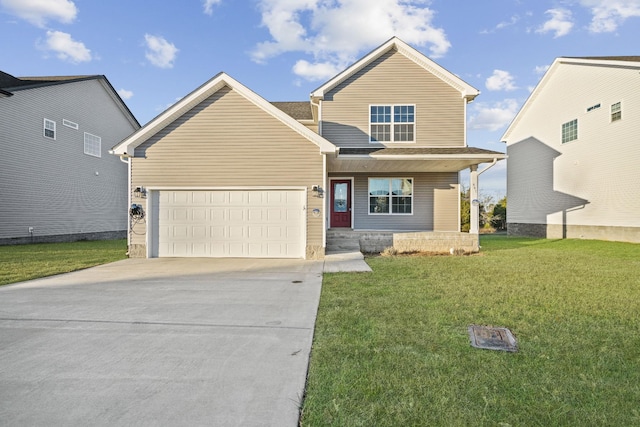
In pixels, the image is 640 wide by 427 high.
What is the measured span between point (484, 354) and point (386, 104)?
10708 millimetres

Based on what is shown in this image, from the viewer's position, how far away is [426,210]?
1252cm

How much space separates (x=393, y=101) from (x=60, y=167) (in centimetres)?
1520

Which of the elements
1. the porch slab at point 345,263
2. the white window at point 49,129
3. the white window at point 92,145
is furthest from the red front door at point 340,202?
the white window at point 92,145

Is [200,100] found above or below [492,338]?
above

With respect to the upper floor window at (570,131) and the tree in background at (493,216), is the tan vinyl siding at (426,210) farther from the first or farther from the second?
the tree in background at (493,216)

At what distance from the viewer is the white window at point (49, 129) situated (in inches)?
576

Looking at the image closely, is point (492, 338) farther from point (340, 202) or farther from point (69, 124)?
point (69, 124)

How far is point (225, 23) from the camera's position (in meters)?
13.8

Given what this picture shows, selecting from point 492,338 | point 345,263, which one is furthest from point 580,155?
point 492,338

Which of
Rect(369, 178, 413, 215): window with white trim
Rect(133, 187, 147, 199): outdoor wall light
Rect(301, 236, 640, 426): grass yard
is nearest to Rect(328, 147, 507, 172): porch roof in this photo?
Rect(369, 178, 413, 215): window with white trim

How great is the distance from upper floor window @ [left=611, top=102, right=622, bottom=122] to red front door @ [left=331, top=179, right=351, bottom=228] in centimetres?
1210

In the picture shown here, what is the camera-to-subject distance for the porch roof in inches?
405

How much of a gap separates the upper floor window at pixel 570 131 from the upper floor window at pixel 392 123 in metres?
10.2

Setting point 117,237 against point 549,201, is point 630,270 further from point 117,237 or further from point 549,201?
point 117,237
